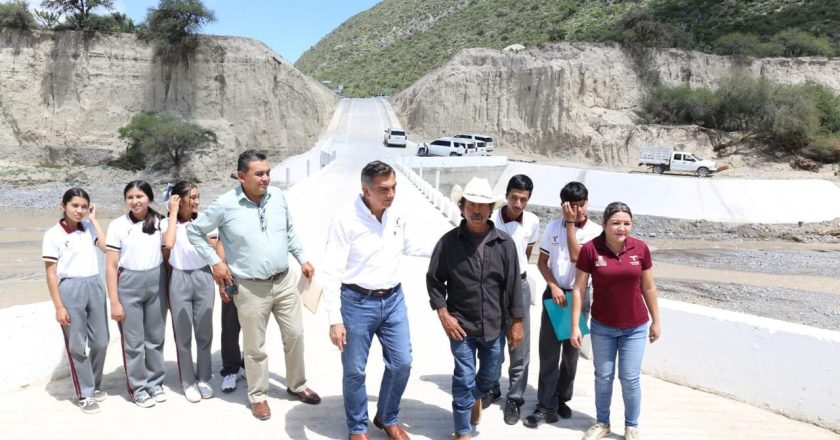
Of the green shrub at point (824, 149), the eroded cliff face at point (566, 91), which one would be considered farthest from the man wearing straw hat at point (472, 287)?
the eroded cliff face at point (566, 91)

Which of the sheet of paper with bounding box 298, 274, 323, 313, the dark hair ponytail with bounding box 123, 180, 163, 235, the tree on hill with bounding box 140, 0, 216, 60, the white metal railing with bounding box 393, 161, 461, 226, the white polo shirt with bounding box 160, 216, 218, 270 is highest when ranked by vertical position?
the tree on hill with bounding box 140, 0, 216, 60

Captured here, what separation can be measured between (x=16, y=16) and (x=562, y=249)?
46180mm

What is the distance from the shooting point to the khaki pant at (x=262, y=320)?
419cm

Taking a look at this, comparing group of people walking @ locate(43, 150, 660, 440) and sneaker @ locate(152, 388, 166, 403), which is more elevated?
group of people walking @ locate(43, 150, 660, 440)

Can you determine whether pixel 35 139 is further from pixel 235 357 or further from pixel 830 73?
pixel 830 73

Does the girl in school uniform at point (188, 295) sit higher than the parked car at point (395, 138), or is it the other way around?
the parked car at point (395, 138)

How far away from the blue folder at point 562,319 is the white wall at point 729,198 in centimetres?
2454

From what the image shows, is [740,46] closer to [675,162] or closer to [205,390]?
[675,162]

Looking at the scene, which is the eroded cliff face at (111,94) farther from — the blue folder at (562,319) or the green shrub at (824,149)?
the green shrub at (824,149)

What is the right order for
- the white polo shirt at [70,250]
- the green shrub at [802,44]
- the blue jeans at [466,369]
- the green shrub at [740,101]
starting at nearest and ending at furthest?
the blue jeans at [466,369], the white polo shirt at [70,250], the green shrub at [740,101], the green shrub at [802,44]

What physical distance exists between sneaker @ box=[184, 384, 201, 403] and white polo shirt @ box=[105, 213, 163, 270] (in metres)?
1.04

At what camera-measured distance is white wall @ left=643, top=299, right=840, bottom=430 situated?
4332 millimetres

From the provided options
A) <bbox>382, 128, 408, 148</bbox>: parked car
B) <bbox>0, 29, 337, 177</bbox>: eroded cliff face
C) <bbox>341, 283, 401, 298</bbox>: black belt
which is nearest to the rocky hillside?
<bbox>382, 128, 408, 148</bbox>: parked car

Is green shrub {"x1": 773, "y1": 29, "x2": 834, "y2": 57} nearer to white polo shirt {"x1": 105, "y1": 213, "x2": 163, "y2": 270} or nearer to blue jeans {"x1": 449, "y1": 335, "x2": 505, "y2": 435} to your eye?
blue jeans {"x1": 449, "y1": 335, "x2": 505, "y2": 435}
